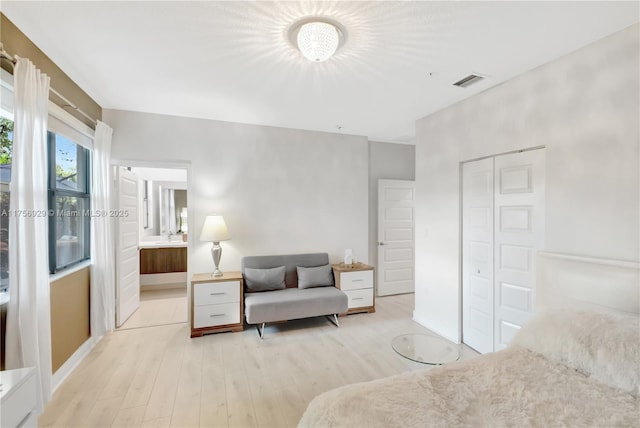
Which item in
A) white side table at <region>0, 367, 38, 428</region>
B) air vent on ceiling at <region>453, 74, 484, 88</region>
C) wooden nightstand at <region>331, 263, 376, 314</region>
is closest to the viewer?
white side table at <region>0, 367, 38, 428</region>

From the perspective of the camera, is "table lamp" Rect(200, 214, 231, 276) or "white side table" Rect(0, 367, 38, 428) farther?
"table lamp" Rect(200, 214, 231, 276)

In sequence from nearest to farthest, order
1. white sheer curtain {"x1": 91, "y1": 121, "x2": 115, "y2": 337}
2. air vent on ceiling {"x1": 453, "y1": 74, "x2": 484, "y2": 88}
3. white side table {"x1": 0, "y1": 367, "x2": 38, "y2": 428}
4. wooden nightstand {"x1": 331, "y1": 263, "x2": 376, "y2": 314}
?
white side table {"x1": 0, "y1": 367, "x2": 38, "y2": 428} < air vent on ceiling {"x1": 453, "y1": 74, "x2": 484, "y2": 88} < white sheer curtain {"x1": 91, "y1": 121, "x2": 115, "y2": 337} < wooden nightstand {"x1": 331, "y1": 263, "x2": 376, "y2": 314}

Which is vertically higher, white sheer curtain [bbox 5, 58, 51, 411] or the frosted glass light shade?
the frosted glass light shade

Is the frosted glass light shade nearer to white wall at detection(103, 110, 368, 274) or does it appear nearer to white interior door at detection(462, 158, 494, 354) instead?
white interior door at detection(462, 158, 494, 354)

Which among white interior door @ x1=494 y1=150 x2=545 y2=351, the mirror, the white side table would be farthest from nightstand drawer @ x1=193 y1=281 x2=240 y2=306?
the mirror

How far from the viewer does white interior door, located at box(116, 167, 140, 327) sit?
352 cm

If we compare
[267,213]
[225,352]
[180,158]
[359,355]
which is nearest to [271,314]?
[225,352]

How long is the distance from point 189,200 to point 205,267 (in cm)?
90

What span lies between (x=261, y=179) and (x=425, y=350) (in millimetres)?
2860

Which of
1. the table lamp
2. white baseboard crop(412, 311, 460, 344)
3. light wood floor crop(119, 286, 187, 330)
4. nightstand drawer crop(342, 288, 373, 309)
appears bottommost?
white baseboard crop(412, 311, 460, 344)

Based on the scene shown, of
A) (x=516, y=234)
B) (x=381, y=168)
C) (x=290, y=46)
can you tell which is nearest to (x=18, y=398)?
(x=290, y=46)

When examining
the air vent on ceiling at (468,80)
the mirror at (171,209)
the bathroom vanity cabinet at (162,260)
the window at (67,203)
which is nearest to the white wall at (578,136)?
the air vent on ceiling at (468,80)

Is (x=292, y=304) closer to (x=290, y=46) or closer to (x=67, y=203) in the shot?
(x=67, y=203)

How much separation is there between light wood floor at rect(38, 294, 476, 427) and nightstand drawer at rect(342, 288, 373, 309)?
33 centimetres
